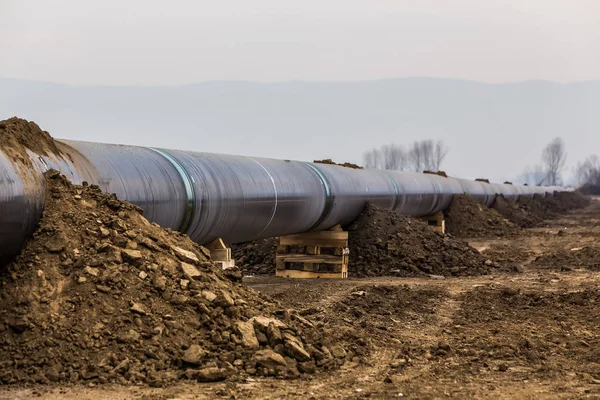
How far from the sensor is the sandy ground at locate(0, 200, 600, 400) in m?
4.41

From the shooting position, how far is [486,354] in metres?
5.57

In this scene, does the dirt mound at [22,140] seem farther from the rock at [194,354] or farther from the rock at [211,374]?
the rock at [211,374]

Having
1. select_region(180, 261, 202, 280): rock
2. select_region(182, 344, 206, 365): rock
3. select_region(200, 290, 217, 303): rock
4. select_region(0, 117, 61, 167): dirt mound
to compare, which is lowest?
select_region(182, 344, 206, 365): rock

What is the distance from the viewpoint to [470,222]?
20.8m

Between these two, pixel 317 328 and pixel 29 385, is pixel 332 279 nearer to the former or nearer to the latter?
pixel 317 328

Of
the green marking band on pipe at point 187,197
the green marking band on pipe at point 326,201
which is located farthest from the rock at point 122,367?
the green marking band on pipe at point 326,201

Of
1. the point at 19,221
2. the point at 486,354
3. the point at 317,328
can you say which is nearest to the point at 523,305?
the point at 486,354

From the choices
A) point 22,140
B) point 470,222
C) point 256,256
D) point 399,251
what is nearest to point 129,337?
point 22,140

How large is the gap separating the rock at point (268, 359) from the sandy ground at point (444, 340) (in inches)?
5.4

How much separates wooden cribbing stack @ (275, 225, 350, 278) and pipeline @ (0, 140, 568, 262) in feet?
1.09

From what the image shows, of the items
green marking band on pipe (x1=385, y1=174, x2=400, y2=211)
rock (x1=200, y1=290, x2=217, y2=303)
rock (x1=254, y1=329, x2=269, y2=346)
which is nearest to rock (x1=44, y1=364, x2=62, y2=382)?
rock (x1=200, y1=290, x2=217, y2=303)

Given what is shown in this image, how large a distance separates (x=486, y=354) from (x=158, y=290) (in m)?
2.66

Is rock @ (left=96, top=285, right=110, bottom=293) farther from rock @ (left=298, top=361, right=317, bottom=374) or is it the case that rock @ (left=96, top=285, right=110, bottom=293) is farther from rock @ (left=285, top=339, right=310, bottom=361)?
rock @ (left=298, top=361, right=317, bottom=374)

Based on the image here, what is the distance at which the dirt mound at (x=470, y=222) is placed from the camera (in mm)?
20484
